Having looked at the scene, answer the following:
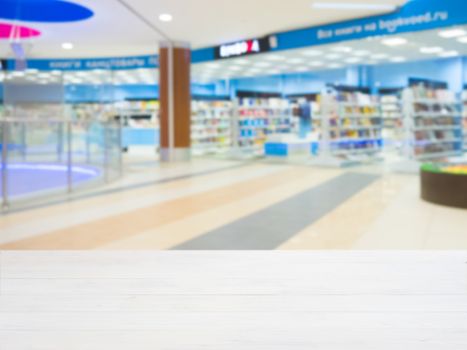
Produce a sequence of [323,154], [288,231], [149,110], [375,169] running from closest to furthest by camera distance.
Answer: [288,231] < [375,169] < [323,154] < [149,110]

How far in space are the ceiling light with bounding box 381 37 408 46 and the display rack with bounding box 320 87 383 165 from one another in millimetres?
1556

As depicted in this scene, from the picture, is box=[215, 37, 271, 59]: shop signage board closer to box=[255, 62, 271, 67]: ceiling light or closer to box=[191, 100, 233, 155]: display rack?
box=[191, 100, 233, 155]: display rack

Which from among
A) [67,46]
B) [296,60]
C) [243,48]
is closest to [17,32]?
[67,46]

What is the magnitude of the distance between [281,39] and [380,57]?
3.80 meters

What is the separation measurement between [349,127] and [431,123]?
1948 millimetres

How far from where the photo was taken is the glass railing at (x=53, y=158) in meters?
6.33

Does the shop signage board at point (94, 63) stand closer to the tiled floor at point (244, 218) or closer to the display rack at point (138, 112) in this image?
the display rack at point (138, 112)

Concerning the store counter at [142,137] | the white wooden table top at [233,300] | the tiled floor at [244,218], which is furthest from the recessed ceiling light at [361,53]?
the store counter at [142,137]

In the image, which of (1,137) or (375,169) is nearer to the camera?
(1,137)

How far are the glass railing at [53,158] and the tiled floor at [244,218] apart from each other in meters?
0.42

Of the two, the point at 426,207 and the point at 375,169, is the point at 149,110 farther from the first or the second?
the point at 426,207

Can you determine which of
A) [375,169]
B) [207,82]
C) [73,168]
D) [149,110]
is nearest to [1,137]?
[73,168]

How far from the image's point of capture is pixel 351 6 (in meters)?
9.29

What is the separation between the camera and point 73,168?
25.4 ft
